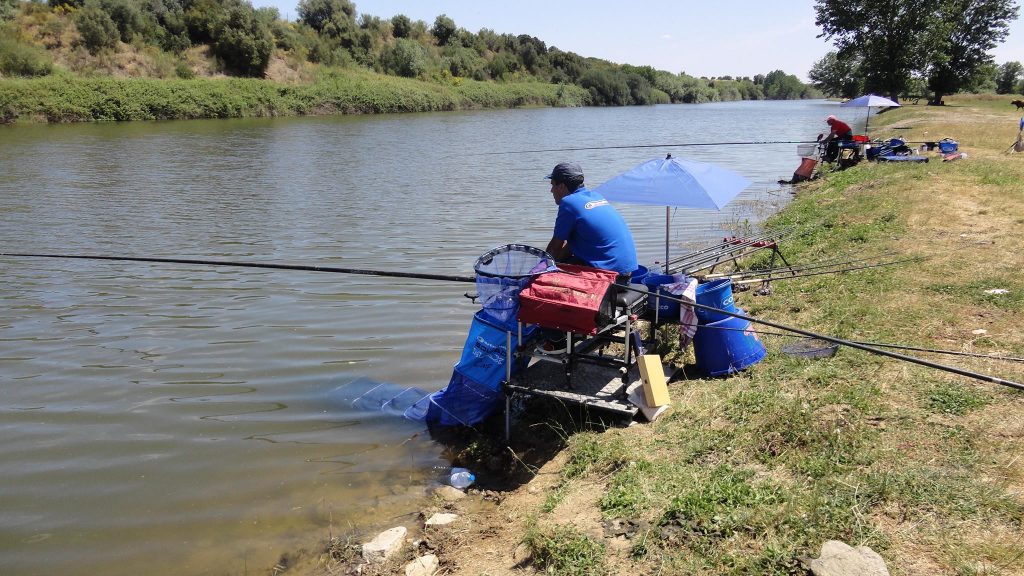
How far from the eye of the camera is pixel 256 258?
36.1ft

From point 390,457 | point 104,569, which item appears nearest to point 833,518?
point 390,457

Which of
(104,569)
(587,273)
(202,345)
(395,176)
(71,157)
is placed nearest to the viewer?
(104,569)

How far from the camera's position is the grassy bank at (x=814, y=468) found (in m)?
3.37

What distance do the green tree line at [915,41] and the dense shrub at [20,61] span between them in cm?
5410

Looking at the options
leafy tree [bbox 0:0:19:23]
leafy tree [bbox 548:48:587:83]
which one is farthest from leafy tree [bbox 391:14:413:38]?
leafy tree [bbox 0:0:19:23]

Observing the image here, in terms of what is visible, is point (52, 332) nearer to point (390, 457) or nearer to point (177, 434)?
point (177, 434)

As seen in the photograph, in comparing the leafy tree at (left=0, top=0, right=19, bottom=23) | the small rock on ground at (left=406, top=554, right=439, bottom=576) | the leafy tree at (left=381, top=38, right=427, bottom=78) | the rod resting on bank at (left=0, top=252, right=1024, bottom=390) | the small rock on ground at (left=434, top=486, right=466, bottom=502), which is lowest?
the small rock on ground at (left=434, top=486, right=466, bottom=502)

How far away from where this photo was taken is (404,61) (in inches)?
2793

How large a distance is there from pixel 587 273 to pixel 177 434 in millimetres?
3616

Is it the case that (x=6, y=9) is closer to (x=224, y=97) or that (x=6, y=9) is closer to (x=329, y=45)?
(x=224, y=97)

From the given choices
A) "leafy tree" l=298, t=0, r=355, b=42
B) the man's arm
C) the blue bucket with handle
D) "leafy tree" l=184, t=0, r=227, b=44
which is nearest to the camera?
the man's arm

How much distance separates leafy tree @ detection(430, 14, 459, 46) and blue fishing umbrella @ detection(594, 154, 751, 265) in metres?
87.2

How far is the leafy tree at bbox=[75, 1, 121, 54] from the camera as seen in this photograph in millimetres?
48938

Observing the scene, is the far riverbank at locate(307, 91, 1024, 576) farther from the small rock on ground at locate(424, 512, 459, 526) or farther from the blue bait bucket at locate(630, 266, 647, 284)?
the blue bait bucket at locate(630, 266, 647, 284)
